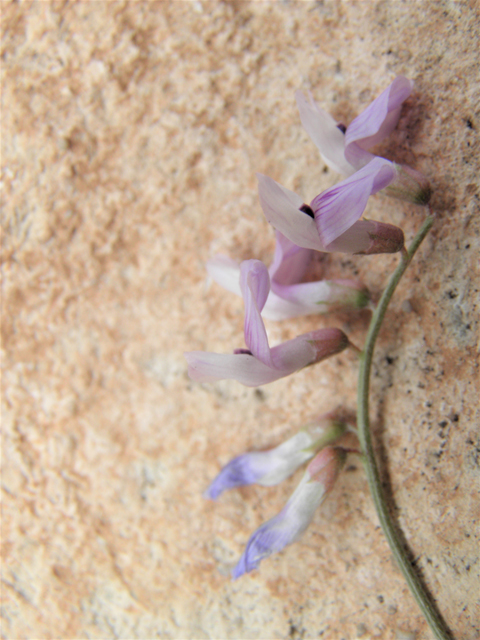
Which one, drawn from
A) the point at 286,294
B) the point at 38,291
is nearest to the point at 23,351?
the point at 38,291

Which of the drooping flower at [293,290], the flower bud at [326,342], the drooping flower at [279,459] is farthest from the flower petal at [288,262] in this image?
the drooping flower at [279,459]

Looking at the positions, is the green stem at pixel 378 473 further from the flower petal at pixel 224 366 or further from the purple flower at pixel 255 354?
the flower petal at pixel 224 366

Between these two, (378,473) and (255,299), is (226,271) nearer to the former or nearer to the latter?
(255,299)

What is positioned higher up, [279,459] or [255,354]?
[255,354]

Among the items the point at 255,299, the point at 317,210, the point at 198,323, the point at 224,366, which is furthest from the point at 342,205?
the point at 198,323

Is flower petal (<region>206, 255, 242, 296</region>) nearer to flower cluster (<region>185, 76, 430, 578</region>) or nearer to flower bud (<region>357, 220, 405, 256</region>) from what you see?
flower cluster (<region>185, 76, 430, 578</region>)

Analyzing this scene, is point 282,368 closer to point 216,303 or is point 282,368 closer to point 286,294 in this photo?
point 286,294

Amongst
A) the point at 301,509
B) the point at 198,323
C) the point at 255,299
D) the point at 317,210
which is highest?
the point at 317,210
